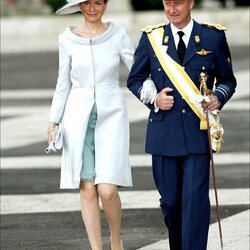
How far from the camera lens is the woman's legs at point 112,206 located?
26.5 feet

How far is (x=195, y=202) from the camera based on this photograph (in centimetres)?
742

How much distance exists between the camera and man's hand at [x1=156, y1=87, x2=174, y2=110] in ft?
24.3

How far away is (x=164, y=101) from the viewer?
7406 millimetres

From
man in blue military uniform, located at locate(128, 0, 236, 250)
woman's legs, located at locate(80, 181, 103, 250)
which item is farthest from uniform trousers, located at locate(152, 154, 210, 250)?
woman's legs, located at locate(80, 181, 103, 250)

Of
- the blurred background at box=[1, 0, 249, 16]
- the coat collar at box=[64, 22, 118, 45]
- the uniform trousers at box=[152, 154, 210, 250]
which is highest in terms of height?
the coat collar at box=[64, 22, 118, 45]

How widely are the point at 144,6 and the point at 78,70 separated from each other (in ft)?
91.6

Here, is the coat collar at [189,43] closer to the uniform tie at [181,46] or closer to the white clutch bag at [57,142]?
the uniform tie at [181,46]

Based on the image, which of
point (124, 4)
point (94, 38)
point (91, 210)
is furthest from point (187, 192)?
point (124, 4)

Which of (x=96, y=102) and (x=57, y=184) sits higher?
(x=96, y=102)

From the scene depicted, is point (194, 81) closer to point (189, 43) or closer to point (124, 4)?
point (189, 43)

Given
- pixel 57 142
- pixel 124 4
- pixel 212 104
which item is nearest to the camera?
pixel 212 104

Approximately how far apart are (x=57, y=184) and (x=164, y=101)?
473 centimetres

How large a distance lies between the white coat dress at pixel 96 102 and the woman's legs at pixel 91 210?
3.7 inches

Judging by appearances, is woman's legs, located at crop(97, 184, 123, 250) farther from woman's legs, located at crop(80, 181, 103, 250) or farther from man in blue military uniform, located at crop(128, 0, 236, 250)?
man in blue military uniform, located at crop(128, 0, 236, 250)
